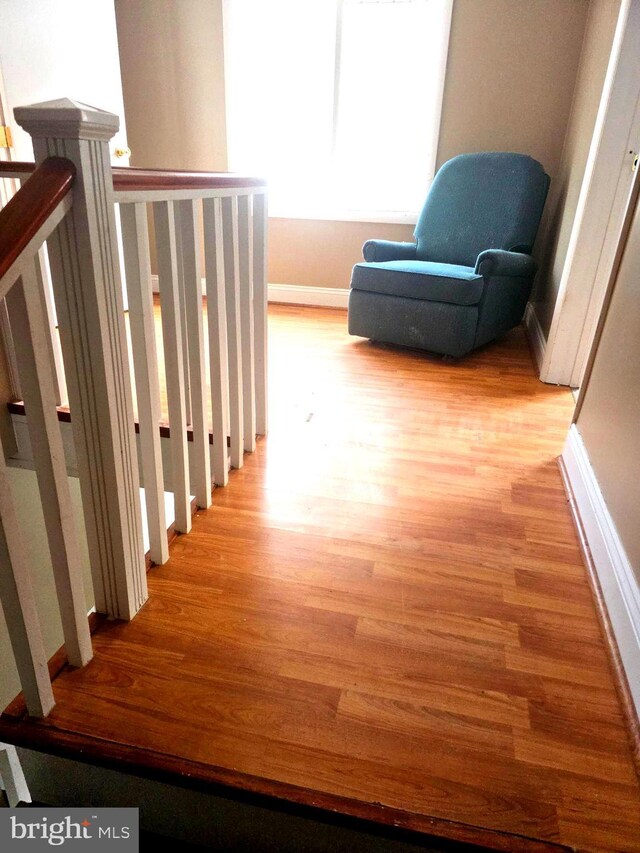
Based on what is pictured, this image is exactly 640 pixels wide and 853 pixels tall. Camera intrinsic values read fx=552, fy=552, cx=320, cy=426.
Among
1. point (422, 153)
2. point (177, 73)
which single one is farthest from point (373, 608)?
point (177, 73)

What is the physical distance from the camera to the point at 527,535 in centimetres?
161

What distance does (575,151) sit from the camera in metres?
3.01

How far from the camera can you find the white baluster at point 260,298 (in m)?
1.87

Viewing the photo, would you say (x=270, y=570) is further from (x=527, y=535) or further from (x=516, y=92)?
(x=516, y=92)

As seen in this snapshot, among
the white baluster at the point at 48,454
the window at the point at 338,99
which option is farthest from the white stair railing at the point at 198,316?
the window at the point at 338,99

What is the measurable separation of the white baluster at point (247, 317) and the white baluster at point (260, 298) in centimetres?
5

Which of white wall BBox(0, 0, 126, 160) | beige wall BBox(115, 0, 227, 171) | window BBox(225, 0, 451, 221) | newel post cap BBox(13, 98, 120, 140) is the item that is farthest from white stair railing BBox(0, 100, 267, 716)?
beige wall BBox(115, 0, 227, 171)

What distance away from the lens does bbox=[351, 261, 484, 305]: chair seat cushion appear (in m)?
2.86

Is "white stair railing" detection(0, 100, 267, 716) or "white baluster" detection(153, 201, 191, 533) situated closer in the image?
"white stair railing" detection(0, 100, 267, 716)

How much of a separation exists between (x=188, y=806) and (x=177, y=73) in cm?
428

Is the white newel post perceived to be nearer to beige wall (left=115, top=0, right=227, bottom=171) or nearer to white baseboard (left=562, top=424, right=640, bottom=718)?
white baseboard (left=562, top=424, right=640, bottom=718)

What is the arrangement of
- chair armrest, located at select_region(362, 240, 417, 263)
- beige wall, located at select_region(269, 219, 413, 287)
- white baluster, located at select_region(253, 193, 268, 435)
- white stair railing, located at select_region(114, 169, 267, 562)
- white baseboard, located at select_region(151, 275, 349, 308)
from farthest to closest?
1. white baseboard, located at select_region(151, 275, 349, 308)
2. beige wall, located at select_region(269, 219, 413, 287)
3. chair armrest, located at select_region(362, 240, 417, 263)
4. white baluster, located at select_region(253, 193, 268, 435)
5. white stair railing, located at select_region(114, 169, 267, 562)

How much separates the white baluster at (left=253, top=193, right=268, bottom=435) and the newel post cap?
3.17 ft

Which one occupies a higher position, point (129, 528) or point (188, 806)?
point (129, 528)
